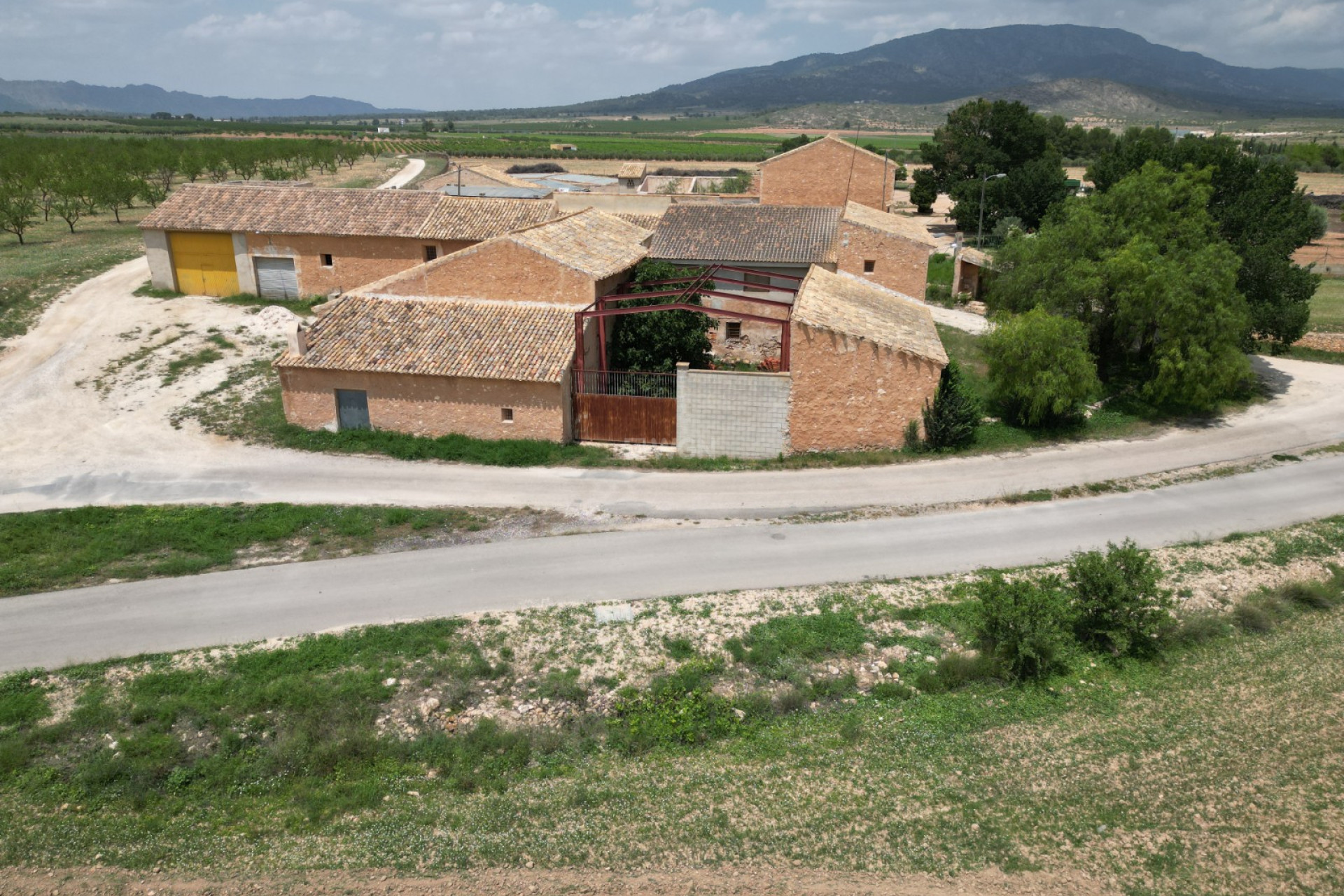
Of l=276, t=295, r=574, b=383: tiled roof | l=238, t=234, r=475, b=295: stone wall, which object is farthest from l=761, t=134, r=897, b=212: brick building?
l=276, t=295, r=574, b=383: tiled roof

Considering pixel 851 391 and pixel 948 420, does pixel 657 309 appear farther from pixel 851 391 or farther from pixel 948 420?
pixel 948 420

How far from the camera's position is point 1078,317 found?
27734 millimetres

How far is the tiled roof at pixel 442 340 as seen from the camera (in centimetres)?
2333

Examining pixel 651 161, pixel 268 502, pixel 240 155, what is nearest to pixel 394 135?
pixel 651 161

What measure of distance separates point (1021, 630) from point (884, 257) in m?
24.0

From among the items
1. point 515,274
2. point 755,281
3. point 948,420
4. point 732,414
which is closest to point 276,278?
point 515,274

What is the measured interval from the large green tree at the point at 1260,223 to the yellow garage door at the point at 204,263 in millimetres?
34308

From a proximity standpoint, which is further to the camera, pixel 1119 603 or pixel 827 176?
pixel 827 176

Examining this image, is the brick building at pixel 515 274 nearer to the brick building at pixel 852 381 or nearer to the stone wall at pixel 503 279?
the stone wall at pixel 503 279

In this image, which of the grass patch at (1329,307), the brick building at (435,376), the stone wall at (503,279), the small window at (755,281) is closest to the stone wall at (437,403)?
the brick building at (435,376)

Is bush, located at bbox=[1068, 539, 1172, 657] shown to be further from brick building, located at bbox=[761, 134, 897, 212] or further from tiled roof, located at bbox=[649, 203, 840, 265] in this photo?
brick building, located at bbox=[761, 134, 897, 212]

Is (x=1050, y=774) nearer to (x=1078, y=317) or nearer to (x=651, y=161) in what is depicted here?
(x=1078, y=317)

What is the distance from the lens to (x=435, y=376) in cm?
2333

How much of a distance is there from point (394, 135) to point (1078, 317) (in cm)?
15306
